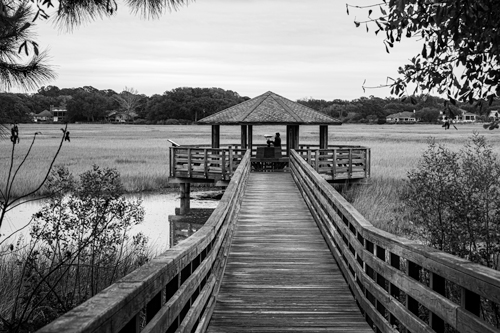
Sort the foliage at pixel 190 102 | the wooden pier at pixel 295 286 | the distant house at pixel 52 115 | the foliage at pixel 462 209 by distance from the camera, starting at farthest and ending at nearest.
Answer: the distant house at pixel 52 115 → the foliage at pixel 190 102 → the foliage at pixel 462 209 → the wooden pier at pixel 295 286

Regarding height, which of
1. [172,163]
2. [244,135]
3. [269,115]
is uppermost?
[269,115]

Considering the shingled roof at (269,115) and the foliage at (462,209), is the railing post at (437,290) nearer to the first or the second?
the foliage at (462,209)

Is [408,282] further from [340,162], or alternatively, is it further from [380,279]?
[340,162]

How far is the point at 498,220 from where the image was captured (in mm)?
9398

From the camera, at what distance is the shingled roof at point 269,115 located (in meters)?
24.0

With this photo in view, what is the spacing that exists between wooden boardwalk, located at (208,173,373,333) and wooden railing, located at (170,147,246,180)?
404 inches

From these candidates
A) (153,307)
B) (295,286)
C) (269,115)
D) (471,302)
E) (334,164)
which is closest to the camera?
A: (471,302)

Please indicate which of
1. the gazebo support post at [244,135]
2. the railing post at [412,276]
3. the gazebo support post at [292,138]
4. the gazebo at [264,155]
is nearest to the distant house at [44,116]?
the gazebo support post at [244,135]

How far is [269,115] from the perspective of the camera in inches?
964

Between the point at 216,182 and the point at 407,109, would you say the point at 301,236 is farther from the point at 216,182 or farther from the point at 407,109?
the point at 407,109

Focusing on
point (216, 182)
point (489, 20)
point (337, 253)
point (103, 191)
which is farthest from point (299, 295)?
point (216, 182)

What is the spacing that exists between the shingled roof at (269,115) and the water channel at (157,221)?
347cm

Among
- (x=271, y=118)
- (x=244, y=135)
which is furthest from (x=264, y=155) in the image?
(x=244, y=135)

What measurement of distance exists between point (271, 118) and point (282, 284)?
17536 mm
